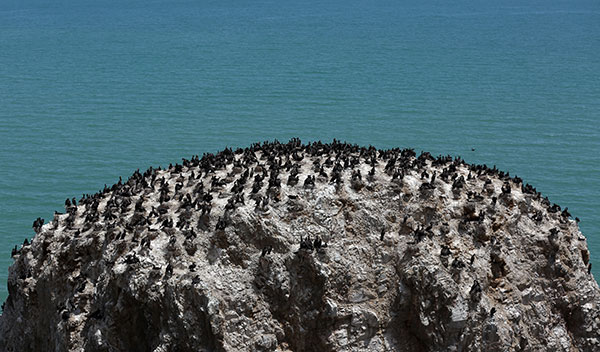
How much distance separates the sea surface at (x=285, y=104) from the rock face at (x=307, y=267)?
33.0 metres

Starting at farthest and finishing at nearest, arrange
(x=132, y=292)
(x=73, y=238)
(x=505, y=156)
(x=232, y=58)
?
(x=232, y=58) < (x=505, y=156) < (x=73, y=238) < (x=132, y=292)

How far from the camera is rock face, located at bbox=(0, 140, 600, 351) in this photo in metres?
36.4

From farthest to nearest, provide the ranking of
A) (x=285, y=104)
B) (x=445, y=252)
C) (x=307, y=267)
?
(x=285, y=104), (x=445, y=252), (x=307, y=267)

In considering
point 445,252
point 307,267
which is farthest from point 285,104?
point 307,267

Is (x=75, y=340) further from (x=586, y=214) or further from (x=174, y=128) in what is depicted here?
(x=174, y=128)

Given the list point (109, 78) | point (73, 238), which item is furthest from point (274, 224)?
point (109, 78)

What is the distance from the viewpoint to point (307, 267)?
37.2m

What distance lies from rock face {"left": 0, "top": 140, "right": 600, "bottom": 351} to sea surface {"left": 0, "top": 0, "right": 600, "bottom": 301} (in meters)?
33.0

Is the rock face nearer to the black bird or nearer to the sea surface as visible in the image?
the black bird

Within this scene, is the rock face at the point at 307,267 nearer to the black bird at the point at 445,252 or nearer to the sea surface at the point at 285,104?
the black bird at the point at 445,252

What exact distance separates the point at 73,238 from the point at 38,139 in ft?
272

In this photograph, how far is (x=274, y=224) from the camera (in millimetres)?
37938

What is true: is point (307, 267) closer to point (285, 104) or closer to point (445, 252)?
point (445, 252)

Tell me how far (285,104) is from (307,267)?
103m
